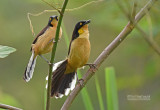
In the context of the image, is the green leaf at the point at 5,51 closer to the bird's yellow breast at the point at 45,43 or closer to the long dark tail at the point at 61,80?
the bird's yellow breast at the point at 45,43

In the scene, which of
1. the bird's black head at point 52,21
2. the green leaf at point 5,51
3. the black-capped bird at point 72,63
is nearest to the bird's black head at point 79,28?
the black-capped bird at point 72,63

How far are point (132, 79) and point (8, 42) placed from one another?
11.6ft

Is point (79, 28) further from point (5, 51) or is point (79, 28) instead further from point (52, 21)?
point (5, 51)

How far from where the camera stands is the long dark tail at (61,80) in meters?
2.67

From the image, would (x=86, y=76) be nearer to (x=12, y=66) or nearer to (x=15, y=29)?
(x=15, y=29)

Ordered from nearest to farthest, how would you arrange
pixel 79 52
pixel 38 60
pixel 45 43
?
pixel 45 43 < pixel 79 52 < pixel 38 60

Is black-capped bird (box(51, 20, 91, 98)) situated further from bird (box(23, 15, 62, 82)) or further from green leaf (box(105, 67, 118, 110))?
green leaf (box(105, 67, 118, 110))

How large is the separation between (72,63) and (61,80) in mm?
196

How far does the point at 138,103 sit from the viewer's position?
3.45 metres

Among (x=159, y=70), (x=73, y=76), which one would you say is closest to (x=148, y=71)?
(x=159, y=70)

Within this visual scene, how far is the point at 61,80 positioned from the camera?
2.81m

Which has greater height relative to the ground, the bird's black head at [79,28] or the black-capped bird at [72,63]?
the bird's black head at [79,28]

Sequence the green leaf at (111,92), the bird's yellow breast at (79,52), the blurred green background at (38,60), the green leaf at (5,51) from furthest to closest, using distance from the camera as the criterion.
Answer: the blurred green background at (38,60), the bird's yellow breast at (79,52), the green leaf at (111,92), the green leaf at (5,51)

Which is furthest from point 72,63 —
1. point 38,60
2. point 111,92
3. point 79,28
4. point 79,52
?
point 38,60
